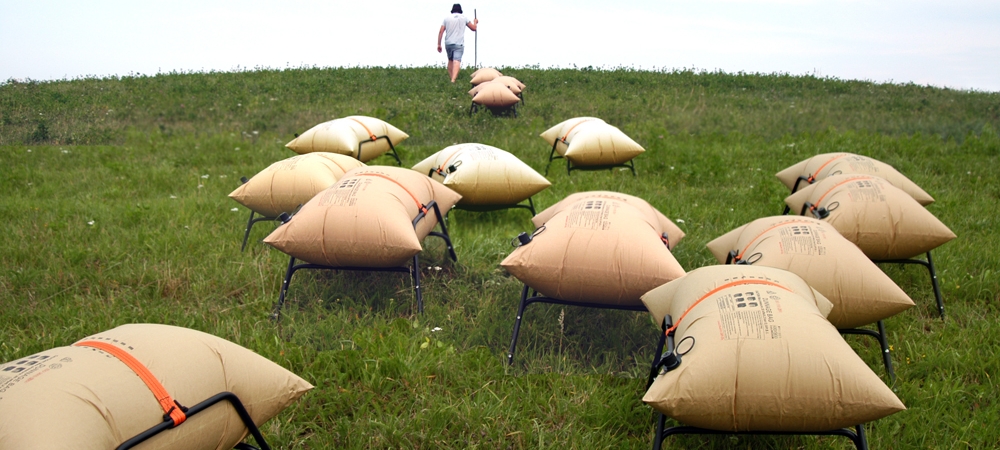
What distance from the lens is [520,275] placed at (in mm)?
3172

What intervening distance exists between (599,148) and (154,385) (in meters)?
5.76

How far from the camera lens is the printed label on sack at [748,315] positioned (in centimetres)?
213

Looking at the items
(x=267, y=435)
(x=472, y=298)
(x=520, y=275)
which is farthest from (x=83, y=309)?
(x=520, y=275)

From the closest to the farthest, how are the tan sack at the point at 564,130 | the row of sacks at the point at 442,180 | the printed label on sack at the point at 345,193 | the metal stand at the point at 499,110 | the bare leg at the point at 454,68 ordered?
the printed label on sack at the point at 345,193 → the row of sacks at the point at 442,180 → the tan sack at the point at 564,130 → the metal stand at the point at 499,110 → the bare leg at the point at 454,68

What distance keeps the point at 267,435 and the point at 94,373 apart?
991 millimetres

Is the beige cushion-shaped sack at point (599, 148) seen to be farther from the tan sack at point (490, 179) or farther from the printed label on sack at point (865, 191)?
the printed label on sack at point (865, 191)

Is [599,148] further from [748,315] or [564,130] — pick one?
[748,315]

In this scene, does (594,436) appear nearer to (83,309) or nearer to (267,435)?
(267,435)

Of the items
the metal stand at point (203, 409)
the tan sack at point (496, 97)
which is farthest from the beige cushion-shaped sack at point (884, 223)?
the tan sack at point (496, 97)

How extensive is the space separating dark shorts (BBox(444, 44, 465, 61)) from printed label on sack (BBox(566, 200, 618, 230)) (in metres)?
12.6

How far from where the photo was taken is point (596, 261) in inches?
121

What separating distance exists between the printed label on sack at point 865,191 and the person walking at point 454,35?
12246mm

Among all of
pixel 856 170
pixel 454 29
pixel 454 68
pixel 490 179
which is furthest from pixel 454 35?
pixel 856 170

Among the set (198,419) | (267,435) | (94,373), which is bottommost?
(267,435)
